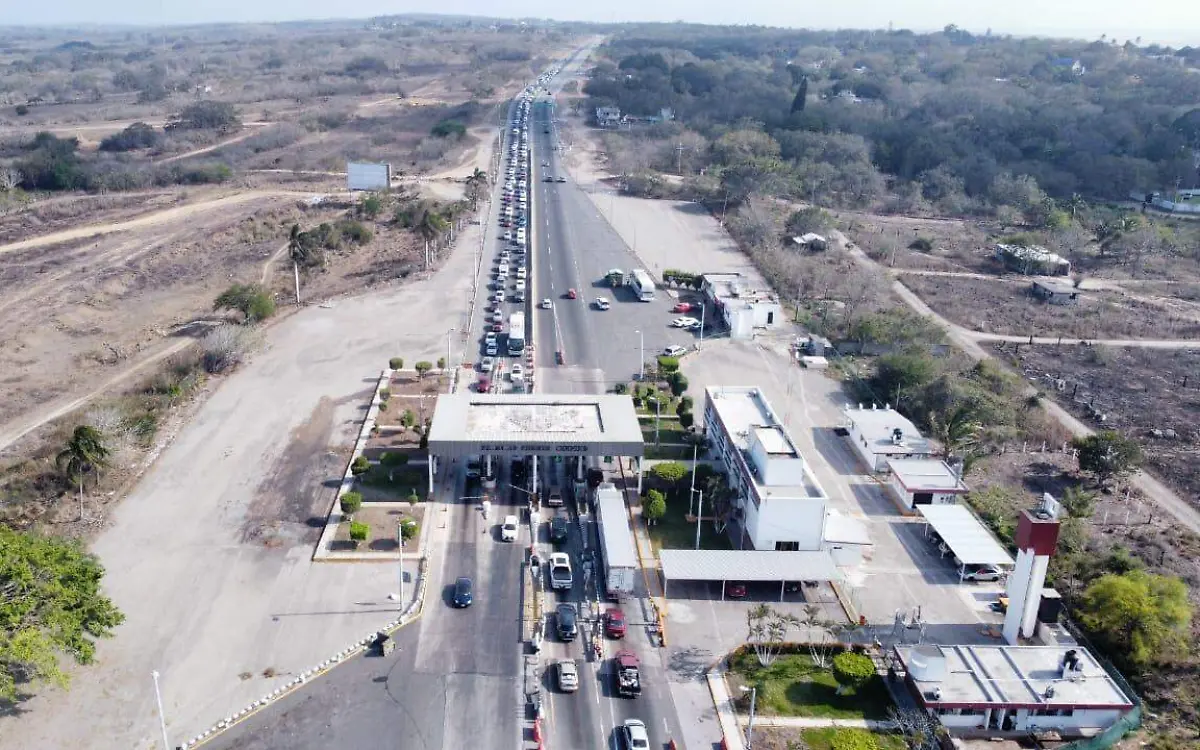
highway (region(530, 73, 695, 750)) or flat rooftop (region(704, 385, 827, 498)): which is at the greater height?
flat rooftop (region(704, 385, 827, 498))

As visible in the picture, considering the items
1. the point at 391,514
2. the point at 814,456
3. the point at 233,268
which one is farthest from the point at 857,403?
the point at 233,268

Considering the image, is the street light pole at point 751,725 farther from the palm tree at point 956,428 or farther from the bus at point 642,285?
the bus at point 642,285

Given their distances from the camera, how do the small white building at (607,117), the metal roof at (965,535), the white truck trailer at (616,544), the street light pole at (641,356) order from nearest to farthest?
1. the white truck trailer at (616,544)
2. the metal roof at (965,535)
3. the street light pole at (641,356)
4. the small white building at (607,117)

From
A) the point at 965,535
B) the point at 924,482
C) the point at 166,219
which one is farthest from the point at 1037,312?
the point at 166,219

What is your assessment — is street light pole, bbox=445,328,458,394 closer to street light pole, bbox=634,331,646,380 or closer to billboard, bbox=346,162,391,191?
street light pole, bbox=634,331,646,380

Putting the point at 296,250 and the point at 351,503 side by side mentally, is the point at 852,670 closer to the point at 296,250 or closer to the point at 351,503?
the point at 351,503

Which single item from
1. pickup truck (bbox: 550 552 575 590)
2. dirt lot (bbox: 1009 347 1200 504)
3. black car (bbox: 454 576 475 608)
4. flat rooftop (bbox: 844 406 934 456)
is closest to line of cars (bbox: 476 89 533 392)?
pickup truck (bbox: 550 552 575 590)

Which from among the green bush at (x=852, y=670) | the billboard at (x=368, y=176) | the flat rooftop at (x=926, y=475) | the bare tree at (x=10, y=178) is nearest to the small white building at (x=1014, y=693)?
the green bush at (x=852, y=670)
